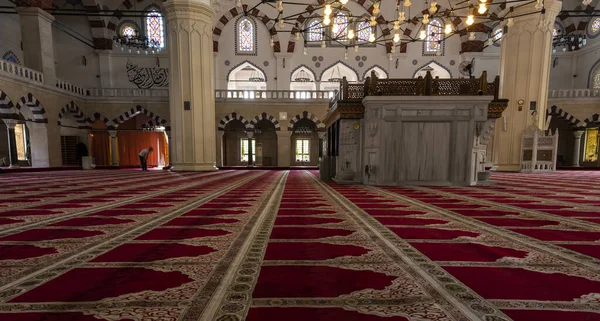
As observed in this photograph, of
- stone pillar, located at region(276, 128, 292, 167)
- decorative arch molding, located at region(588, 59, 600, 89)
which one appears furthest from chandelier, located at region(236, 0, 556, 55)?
decorative arch molding, located at region(588, 59, 600, 89)

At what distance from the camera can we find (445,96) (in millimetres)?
4383

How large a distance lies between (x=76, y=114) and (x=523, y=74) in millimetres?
15512

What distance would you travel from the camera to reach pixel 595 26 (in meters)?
12.2

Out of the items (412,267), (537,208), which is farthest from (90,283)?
(537,208)

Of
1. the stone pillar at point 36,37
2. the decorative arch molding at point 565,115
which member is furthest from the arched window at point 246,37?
the decorative arch molding at point 565,115

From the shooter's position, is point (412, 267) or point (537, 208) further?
point (537, 208)

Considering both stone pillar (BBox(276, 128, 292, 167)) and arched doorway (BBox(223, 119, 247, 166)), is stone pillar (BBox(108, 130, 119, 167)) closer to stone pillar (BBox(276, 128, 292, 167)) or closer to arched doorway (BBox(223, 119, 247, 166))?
arched doorway (BBox(223, 119, 247, 166))

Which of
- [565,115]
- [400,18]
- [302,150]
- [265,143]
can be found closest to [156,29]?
[265,143]

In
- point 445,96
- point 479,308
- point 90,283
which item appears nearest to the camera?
point 479,308

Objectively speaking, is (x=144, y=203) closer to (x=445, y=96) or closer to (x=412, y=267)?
(x=412, y=267)

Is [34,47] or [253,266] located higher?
[34,47]

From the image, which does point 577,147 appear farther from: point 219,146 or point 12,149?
point 12,149

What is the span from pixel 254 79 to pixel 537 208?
12.7 meters

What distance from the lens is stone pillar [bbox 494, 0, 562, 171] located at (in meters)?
8.30
